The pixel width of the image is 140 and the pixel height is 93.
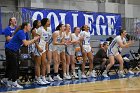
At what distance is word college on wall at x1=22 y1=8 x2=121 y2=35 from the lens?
1295 centimetres

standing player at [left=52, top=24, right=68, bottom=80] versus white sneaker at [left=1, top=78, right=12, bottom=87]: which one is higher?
standing player at [left=52, top=24, right=68, bottom=80]

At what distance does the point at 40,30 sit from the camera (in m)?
9.55

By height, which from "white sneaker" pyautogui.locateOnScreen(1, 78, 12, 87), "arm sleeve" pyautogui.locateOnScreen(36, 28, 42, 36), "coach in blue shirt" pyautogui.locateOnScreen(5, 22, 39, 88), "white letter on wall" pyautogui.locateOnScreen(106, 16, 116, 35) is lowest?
"white sneaker" pyautogui.locateOnScreen(1, 78, 12, 87)

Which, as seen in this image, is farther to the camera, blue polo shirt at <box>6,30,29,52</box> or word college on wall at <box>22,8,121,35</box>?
word college on wall at <box>22,8,121,35</box>

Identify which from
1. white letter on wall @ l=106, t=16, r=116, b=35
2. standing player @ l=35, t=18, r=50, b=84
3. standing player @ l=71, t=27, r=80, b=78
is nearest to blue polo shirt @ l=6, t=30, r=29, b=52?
standing player @ l=35, t=18, r=50, b=84

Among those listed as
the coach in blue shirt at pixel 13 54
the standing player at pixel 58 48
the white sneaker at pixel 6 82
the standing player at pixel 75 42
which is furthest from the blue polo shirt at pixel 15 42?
the standing player at pixel 75 42

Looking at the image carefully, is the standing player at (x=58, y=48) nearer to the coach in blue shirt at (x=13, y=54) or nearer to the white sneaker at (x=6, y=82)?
the white sneaker at (x=6, y=82)

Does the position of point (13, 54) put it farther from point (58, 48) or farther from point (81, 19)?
point (81, 19)

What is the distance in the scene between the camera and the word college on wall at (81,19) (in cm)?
1295

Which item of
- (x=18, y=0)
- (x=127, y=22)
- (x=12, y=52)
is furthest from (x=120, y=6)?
→ (x=12, y=52)

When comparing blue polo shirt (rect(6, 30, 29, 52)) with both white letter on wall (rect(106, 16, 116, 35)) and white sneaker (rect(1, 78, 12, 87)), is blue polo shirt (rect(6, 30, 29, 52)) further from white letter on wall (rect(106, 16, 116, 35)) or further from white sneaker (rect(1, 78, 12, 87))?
white letter on wall (rect(106, 16, 116, 35))

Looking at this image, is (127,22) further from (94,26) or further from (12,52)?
(12,52)

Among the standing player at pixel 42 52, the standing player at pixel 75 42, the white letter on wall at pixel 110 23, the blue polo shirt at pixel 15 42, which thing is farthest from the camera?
the white letter on wall at pixel 110 23

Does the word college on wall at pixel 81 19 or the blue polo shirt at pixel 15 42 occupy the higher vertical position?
the word college on wall at pixel 81 19
